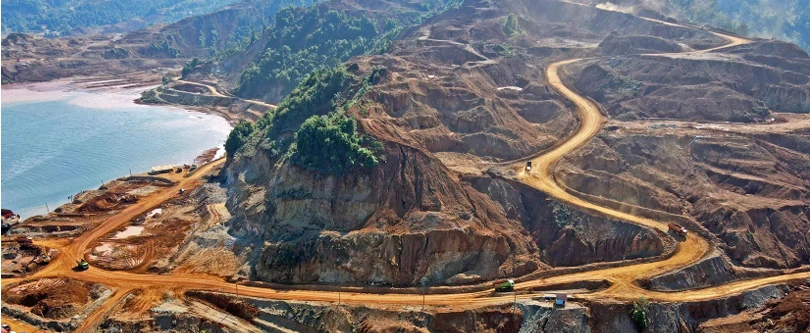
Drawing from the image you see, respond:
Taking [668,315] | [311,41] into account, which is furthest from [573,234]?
[311,41]

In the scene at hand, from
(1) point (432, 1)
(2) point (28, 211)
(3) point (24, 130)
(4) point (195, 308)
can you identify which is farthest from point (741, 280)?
(1) point (432, 1)

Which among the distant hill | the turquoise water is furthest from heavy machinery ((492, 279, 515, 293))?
the distant hill

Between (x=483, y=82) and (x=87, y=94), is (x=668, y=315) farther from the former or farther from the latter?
(x=87, y=94)

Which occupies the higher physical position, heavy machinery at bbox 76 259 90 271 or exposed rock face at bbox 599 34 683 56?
exposed rock face at bbox 599 34 683 56

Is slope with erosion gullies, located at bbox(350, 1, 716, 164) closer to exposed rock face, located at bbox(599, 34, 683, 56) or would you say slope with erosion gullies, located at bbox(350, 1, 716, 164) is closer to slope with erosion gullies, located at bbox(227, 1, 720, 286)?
slope with erosion gullies, located at bbox(227, 1, 720, 286)

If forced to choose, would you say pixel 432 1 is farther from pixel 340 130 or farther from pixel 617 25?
pixel 340 130
